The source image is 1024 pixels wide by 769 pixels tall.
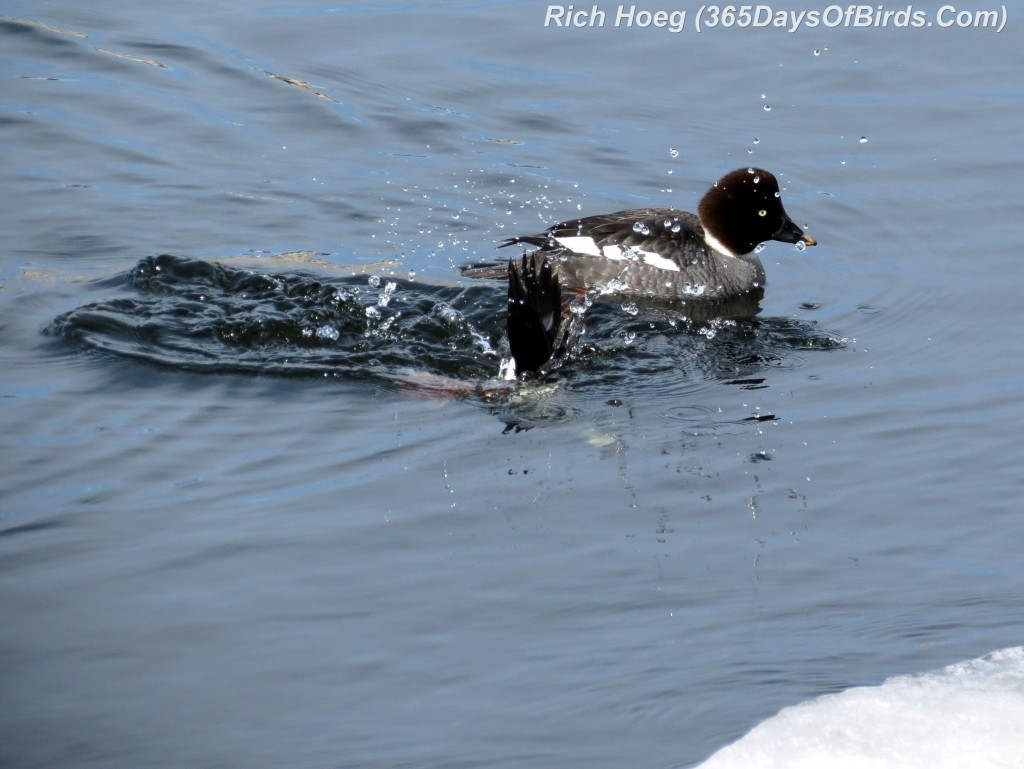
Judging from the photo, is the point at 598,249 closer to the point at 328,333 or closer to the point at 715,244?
the point at 715,244

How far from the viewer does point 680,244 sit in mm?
9562

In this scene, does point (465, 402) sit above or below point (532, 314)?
below

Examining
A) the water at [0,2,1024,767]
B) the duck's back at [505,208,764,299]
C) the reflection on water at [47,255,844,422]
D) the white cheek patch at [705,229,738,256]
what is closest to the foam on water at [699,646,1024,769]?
the water at [0,2,1024,767]

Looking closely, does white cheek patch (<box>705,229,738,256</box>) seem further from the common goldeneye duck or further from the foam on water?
the foam on water

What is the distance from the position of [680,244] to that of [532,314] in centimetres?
245

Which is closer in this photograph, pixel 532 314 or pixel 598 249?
pixel 532 314

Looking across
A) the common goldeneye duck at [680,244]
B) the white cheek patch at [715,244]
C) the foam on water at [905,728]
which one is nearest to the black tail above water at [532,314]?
the common goldeneye duck at [680,244]

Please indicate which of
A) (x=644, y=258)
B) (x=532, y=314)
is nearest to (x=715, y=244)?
(x=644, y=258)

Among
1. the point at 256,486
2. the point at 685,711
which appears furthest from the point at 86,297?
the point at 685,711

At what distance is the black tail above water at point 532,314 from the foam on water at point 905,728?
323 centimetres

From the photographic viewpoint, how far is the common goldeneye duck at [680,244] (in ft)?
30.2

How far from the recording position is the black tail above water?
7.40 m

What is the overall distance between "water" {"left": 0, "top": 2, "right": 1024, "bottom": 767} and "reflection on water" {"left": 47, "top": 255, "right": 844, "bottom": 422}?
0.03m

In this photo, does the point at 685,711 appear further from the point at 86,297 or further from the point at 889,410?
the point at 86,297
